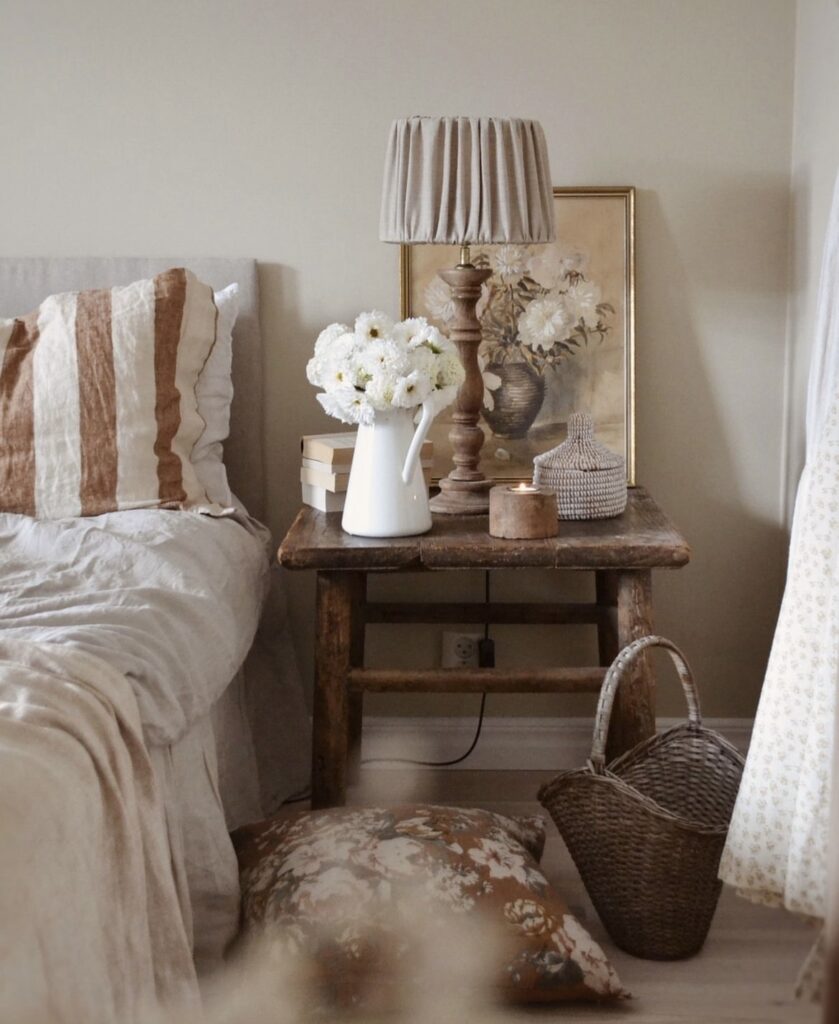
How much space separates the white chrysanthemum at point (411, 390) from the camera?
1.99 metres

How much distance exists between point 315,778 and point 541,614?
0.58 meters

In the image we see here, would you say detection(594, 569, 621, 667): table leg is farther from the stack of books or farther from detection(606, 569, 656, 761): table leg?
the stack of books

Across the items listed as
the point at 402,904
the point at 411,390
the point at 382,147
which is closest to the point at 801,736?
the point at 402,904

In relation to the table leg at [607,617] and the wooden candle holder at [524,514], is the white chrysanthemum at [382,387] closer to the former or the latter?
the wooden candle holder at [524,514]

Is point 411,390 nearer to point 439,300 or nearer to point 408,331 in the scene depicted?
point 408,331

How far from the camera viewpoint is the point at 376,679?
2.05 metres

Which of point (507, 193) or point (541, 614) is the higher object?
point (507, 193)

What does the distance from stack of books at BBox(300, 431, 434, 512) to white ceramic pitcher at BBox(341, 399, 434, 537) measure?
137 mm

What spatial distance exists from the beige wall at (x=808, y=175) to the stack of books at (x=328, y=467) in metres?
0.75

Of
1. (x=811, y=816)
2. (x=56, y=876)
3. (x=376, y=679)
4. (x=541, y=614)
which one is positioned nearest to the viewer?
(x=56, y=876)

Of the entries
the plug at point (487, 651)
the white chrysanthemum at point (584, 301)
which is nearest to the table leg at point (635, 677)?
the plug at point (487, 651)

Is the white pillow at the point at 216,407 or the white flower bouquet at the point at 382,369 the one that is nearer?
the white flower bouquet at the point at 382,369

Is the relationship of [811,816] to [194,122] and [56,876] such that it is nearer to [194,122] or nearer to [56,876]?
[56,876]

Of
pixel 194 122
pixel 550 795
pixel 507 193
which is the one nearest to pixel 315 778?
pixel 550 795
